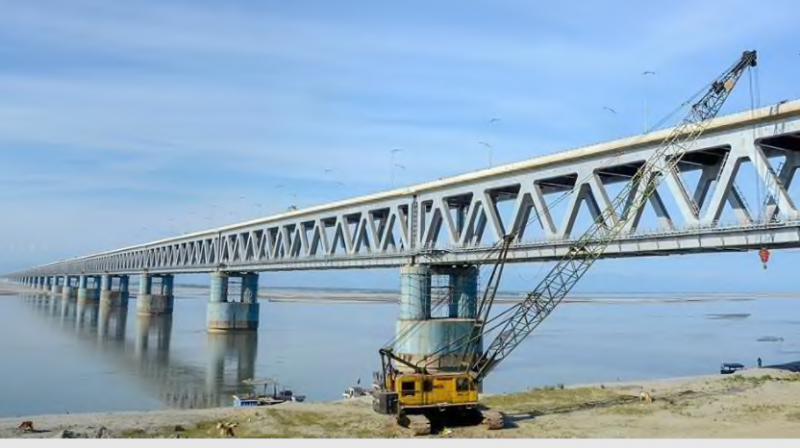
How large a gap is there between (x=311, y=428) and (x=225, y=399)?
21.6 meters

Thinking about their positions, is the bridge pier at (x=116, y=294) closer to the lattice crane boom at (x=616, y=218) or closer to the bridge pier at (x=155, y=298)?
the bridge pier at (x=155, y=298)

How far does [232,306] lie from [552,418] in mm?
73123

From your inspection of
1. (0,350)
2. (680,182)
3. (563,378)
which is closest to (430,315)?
(563,378)

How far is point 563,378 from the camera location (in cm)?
5881

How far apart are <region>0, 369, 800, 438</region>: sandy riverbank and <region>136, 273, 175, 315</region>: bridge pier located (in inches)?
3984

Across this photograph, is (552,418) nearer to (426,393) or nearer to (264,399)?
(426,393)

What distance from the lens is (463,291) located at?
56.6 m

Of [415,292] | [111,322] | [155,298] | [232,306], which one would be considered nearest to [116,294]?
[155,298]

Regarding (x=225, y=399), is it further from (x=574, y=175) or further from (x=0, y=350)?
(x=0, y=350)

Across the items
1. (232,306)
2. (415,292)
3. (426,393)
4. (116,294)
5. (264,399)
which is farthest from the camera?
(116,294)

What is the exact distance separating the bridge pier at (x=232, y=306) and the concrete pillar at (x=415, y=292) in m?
46.6

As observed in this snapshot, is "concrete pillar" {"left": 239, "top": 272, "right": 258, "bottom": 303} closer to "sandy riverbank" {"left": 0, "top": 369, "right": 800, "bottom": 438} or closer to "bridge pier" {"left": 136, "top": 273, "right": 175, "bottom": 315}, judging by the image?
"bridge pier" {"left": 136, "top": 273, "right": 175, "bottom": 315}

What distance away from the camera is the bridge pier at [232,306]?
314 ft

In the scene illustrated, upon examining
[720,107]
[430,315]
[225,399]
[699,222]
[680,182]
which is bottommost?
[225,399]
